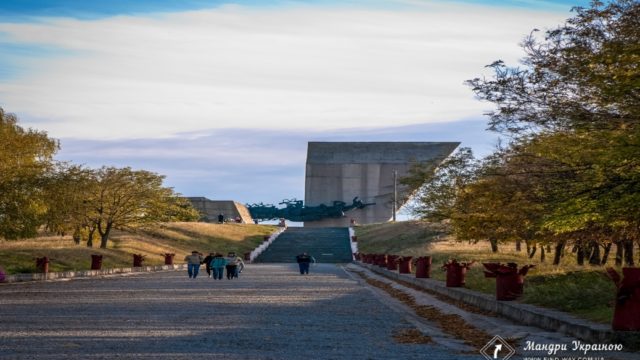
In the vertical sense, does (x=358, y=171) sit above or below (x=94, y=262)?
above

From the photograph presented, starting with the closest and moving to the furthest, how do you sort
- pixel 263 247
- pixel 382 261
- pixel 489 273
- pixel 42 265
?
pixel 489 273 < pixel 42 265 < pixel 382 261 < pixel 263 247

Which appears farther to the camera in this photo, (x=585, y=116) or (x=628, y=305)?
(x=585, y=116)

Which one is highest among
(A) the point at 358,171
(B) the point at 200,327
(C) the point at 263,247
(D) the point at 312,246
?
(A) the point at 358,171

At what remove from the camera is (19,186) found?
4238cm

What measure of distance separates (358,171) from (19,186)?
85.5 metres

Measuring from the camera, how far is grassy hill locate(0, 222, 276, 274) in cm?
4591

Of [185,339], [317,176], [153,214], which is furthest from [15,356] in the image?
[317,176]

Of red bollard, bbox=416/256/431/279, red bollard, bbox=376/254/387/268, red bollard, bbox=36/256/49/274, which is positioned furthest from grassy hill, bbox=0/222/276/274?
red bollard, bbox=416/256/431/279

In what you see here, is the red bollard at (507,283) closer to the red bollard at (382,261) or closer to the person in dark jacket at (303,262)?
the person in dark jacket at (303,262)

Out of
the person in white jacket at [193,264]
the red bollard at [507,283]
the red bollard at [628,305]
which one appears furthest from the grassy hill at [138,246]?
the red bollard at [628,305]

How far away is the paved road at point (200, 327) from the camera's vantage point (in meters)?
12.3

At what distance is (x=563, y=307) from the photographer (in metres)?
17.3

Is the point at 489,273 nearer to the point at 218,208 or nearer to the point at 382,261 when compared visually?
the point at 382,261

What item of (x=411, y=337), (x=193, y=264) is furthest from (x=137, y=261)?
(x=411, y=337)
